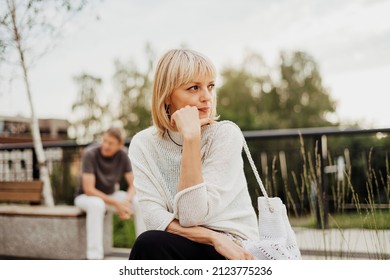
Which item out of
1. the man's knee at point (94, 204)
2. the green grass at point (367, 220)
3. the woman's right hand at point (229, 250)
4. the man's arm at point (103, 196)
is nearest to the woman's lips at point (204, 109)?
the woman's right hand at point (229, 250)

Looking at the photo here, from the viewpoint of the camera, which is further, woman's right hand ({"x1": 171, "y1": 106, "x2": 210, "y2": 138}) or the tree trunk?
the tree trunk

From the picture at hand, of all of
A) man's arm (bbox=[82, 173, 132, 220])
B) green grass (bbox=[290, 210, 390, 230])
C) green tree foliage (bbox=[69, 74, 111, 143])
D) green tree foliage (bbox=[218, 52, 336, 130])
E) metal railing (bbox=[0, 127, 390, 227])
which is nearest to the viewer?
green grass (bbox=[290, 210, 390, 230])

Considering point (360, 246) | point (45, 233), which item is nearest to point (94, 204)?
point (45, 233)

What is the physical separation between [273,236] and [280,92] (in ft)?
60.8

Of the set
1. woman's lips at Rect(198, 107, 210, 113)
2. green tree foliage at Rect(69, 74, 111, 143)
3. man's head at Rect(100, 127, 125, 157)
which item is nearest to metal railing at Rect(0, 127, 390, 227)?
man's head at Rect(100, 127, 125, 157)

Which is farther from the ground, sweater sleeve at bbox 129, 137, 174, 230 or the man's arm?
sweater sleeve at bbox 129, 137, 174, 230

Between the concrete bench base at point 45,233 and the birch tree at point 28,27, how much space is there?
3.47 ft

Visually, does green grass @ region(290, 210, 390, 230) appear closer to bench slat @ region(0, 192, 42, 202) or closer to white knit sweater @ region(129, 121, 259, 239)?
white knit sweater @ region(129, 121, 259, 239)

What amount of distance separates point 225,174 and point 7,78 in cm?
263

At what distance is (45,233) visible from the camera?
148 inches

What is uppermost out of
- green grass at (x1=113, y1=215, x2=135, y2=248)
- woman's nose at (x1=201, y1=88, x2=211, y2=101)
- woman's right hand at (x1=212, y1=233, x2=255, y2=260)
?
woman's nose at (x1=201, y1=88, x2=211, y2=101)

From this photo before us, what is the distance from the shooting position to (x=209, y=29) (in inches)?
134

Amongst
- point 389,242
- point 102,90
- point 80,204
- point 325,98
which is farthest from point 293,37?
point 325,98

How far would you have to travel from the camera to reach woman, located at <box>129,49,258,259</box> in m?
1.53
